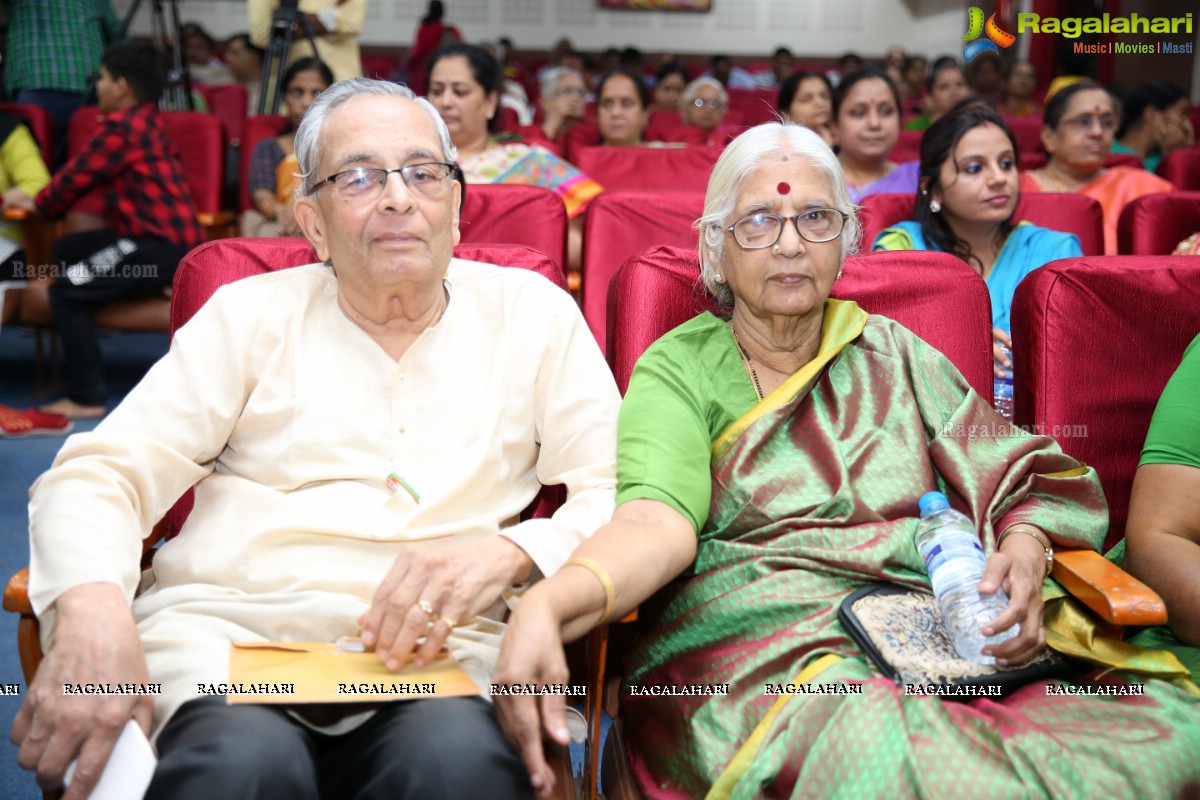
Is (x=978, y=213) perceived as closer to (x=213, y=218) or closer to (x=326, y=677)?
(x=326, y=677)

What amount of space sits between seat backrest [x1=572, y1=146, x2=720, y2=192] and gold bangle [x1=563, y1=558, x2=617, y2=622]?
2956 millimetres

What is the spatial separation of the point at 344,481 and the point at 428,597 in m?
0.32

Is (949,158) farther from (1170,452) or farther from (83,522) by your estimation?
(83,522)

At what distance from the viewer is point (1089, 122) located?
364cm

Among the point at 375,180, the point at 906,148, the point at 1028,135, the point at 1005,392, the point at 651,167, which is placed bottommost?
Result: the point at 1005,392

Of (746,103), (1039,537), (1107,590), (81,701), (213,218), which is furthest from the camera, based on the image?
(746,103)

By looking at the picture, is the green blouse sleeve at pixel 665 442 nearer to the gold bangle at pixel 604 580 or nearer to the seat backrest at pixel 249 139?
the gold bangle at pixel 604 580

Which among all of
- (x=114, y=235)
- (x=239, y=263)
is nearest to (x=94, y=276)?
(x=114, y=235)

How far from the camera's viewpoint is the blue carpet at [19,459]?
6.03ft

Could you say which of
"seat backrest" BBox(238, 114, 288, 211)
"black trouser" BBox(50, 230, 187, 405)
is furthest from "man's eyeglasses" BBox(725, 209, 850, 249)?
"seat backrest" BBox(238, 114, 288, 211)

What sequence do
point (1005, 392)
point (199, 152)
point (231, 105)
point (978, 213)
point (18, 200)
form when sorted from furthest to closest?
point (231, 105) → point (199, 152) → point (18, 200) → point (978, 213) → point (1005, 392)

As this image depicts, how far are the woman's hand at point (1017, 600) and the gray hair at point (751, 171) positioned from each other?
1.76 feet

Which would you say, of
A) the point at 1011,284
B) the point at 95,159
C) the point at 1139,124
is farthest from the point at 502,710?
the point at 1139,124

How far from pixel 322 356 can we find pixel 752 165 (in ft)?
2.27
